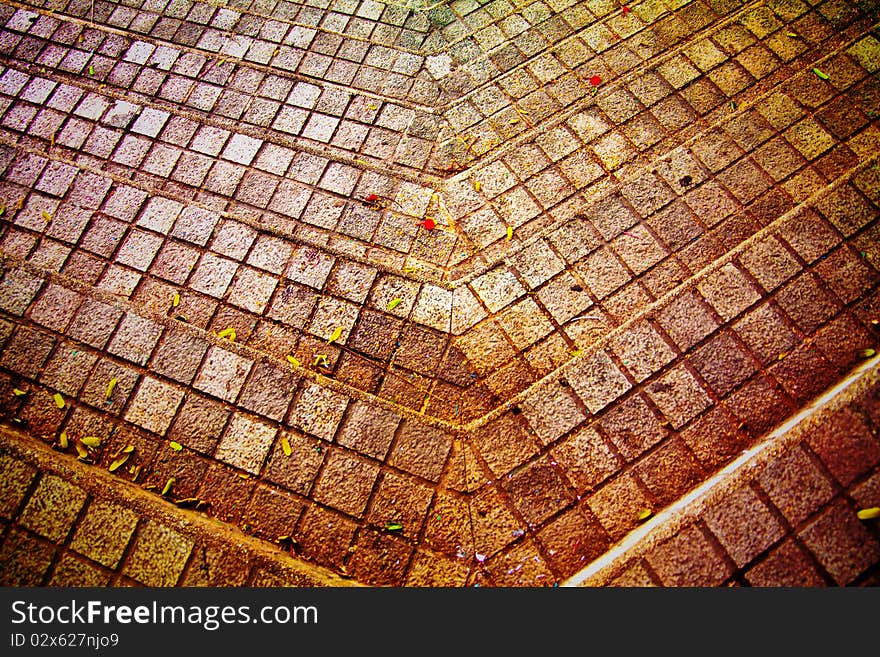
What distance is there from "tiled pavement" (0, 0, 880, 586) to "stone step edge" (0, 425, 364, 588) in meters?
0.02

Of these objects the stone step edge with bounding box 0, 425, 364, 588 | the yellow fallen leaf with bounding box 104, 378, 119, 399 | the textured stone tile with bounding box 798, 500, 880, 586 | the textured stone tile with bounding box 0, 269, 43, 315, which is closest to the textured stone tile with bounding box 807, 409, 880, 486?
the textured stone tile with bounding box 798, 500, 880, 586

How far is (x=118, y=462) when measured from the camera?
2.59 m

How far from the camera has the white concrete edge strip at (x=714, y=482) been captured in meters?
2.23

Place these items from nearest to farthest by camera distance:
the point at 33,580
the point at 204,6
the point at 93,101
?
the point at 33,580 < the point at 93,101 < the point at 204,6

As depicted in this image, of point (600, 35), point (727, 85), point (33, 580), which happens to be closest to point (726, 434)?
point (727, 85)

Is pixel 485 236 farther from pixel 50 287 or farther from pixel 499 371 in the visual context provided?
pixel 50 287

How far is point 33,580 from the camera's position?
7.70 feet

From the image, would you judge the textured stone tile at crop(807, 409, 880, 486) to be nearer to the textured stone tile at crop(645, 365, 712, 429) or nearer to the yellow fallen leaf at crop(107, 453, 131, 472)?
the textured stone tile at crop(645, 365, 712, 429)

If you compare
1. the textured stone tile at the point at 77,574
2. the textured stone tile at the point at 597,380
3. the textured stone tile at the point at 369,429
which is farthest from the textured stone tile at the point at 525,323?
the textured stone tile at the point at 77,574

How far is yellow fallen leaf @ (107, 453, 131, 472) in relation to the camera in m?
2.57

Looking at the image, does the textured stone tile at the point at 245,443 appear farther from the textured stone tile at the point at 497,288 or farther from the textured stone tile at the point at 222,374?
the textured stone tile at the point at 497,288

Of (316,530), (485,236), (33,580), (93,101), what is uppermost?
(93,101)

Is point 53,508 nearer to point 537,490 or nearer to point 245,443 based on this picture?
point 245,443

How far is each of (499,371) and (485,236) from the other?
958 millimetres
